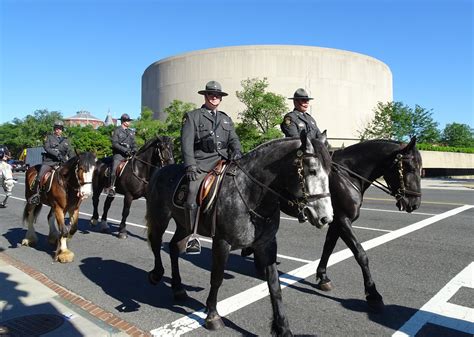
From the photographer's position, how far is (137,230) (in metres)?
10.2

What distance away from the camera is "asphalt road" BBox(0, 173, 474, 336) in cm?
434

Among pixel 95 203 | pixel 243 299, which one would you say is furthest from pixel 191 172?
pixel 95 203

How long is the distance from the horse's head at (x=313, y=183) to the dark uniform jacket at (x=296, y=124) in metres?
2.52

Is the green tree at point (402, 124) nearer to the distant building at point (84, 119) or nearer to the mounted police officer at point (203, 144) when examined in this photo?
the mounted police officer at point (203, 144)

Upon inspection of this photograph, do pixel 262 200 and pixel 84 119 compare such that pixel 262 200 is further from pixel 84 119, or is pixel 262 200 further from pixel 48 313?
pixel 84 119

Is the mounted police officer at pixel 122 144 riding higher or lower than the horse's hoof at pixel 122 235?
higher

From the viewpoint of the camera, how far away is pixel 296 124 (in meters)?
6.22

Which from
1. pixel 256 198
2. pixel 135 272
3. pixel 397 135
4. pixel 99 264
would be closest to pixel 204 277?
pixel 135 272

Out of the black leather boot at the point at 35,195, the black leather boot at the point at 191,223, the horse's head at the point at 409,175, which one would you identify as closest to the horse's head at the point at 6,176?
the black leather boot at the point at 35,195

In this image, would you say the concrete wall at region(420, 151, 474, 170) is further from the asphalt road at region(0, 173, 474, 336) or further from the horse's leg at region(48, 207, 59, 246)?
the horse's leg at region(48, 207, 59, 246)

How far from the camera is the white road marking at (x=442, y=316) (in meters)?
4.12

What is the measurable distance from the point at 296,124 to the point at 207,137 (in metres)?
2.14

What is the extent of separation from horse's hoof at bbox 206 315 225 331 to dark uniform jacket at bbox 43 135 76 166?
612 centimetres

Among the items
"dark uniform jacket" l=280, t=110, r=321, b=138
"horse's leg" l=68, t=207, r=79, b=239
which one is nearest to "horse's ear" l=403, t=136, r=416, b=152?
"dark uniform jacket" l=280, t=110, r=321, b=138
